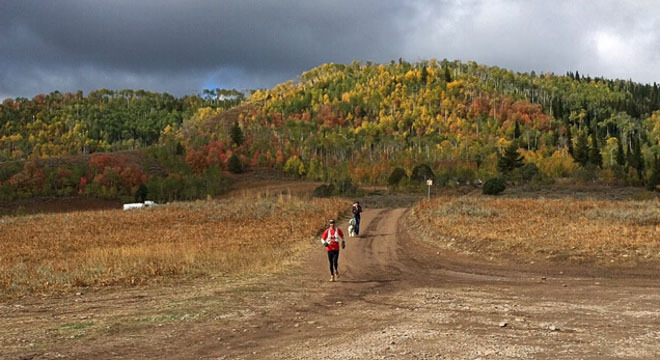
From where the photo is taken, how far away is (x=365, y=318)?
11492mm

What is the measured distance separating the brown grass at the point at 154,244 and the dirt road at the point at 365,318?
250 cm

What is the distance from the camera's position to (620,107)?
645 feet

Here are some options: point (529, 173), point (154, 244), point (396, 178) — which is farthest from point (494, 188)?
point (154, 244)

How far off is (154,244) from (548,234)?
21093 mm

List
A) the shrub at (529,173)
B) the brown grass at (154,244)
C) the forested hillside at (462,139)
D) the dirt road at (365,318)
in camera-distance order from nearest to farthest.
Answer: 1. the dirt road at (365,318)
2. the brown grass at (154,244)
3. the shrub at (529,173)
4. the forested hillside at (462,139)

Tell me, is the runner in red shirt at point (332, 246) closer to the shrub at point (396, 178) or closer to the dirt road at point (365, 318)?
the dirt road at point (365, 318)

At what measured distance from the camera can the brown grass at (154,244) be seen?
60.9 ft

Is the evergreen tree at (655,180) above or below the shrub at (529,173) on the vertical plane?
below

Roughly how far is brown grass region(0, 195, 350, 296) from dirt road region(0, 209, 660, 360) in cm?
250

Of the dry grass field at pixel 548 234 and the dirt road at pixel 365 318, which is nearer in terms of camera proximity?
the dirt road at pixel 365 318

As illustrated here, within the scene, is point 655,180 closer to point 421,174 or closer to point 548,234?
point 421,174

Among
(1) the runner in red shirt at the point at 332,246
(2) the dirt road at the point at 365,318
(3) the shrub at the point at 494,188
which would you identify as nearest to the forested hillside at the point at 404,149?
(3) the shrub at the point at 494,188

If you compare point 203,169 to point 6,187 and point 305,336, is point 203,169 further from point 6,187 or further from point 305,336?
point 305,336

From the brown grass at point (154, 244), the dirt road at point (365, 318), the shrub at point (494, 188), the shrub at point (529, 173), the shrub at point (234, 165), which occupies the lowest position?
the dirt road at point (365, 318)
